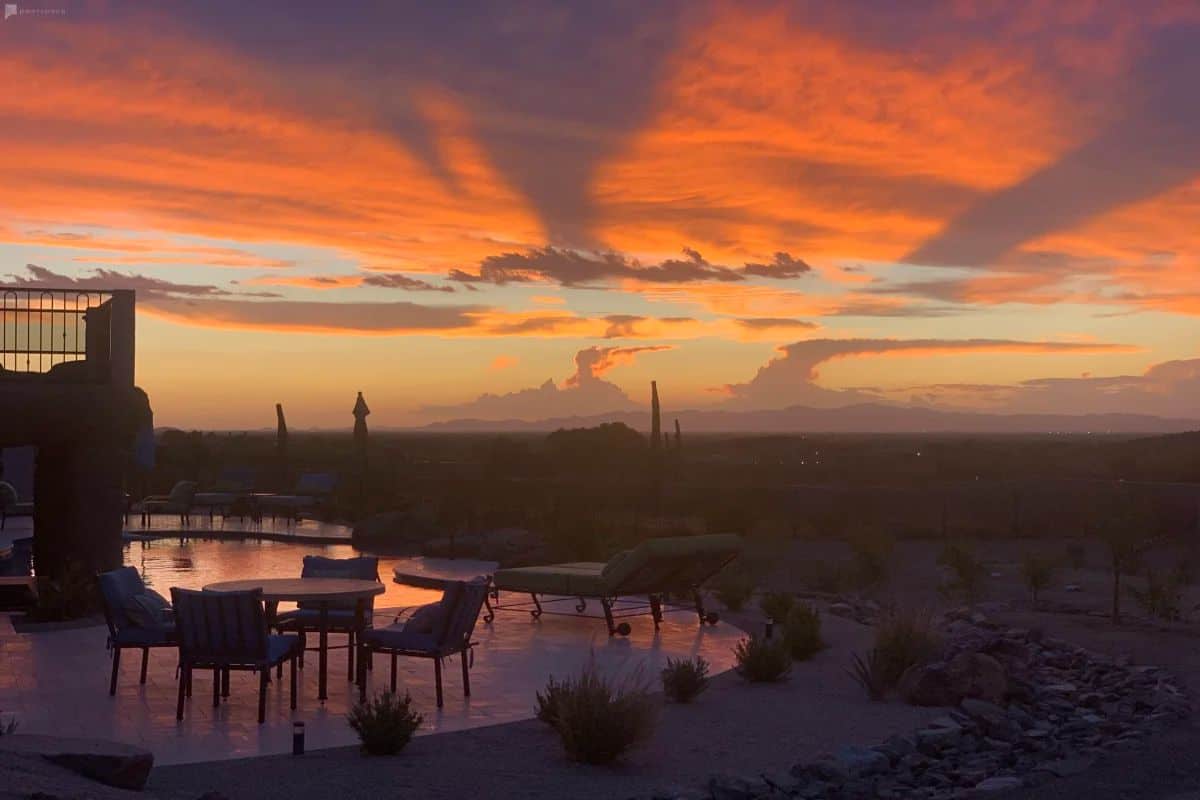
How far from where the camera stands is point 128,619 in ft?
26.5

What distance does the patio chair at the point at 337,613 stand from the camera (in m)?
8.66

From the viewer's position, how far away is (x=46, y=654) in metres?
9.49

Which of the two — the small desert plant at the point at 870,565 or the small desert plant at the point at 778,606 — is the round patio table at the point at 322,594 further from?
the small desert plant at the point at 870,565

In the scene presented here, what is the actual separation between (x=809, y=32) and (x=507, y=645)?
21.9ft

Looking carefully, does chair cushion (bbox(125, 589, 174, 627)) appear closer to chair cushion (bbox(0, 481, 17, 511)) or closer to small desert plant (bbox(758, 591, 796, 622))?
small desert plant (bbox(758, 591, 796, 622))

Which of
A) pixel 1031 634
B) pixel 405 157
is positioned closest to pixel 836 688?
pixel 1031 634

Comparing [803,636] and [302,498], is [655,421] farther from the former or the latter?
[803,636]

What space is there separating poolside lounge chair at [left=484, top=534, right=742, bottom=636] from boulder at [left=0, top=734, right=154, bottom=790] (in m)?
5.56

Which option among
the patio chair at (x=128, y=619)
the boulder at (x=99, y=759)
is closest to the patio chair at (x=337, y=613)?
the patio chair at (x=128, y=619)

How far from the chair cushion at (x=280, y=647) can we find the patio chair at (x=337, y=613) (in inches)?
15.8

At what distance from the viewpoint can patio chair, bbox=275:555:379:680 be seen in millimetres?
8664

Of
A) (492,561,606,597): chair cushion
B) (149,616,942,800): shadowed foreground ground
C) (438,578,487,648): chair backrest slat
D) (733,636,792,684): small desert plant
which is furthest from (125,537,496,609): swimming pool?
(149,616,942,800): shadowed foreground ground

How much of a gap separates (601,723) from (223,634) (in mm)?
2418

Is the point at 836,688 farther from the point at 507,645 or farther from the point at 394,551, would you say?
the point at 394,551
